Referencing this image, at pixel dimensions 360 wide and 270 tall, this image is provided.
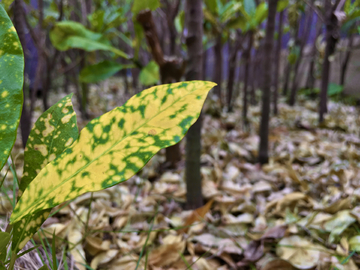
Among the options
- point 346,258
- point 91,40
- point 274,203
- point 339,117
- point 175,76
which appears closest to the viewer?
point 346,258


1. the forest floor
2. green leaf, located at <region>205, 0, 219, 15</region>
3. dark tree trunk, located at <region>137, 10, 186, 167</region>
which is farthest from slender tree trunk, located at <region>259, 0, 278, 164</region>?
green leaf, located at <region>205, 0, 219, 15</region>

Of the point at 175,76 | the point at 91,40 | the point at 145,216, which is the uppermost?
the point at 91,40

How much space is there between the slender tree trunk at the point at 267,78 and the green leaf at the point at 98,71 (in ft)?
1.90

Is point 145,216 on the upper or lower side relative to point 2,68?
lower

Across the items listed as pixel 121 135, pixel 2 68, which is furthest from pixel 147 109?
pixel 2 68

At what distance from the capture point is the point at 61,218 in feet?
2.36

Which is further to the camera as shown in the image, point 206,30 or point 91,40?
point 206,30

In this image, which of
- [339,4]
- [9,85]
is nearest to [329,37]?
[339,4]

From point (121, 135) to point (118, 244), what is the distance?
0.45m

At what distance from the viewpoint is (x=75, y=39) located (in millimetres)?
1085

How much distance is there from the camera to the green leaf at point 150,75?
3.37 feet

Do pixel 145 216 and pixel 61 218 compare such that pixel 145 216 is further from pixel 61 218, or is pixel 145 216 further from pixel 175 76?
pixel 175 76

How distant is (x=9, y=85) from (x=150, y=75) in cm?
76

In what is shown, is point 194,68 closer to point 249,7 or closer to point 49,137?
point 49,137
